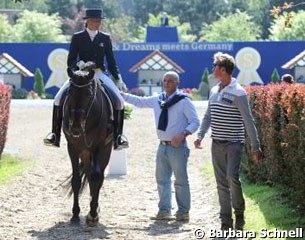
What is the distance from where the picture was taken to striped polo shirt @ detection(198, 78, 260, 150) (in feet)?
28.9

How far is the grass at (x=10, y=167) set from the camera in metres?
14.3

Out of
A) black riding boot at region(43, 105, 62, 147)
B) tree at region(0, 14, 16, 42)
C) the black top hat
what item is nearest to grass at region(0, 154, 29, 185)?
black riding boot at region(43, 105, 62, 147)

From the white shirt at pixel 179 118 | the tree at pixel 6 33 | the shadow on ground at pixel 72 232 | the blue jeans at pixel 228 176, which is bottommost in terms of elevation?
the shadow on ground at pixel 72 232

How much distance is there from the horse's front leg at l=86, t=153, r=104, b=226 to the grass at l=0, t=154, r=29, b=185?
3663 millimetres

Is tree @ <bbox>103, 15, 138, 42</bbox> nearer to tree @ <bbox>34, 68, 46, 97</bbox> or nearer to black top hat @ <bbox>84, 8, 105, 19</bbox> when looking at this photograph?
tree @ <bbox>34, 68, 46, 97</bbox>

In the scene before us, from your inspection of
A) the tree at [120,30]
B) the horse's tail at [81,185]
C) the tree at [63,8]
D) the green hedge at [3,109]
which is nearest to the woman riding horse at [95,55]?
the horse's tail at [81,185]

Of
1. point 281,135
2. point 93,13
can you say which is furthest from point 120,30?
point 281,135

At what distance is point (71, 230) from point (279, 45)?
4669cm

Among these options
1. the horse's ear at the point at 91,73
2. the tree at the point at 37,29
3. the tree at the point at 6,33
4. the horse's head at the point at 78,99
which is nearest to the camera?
the horse's head at the point at 78,99

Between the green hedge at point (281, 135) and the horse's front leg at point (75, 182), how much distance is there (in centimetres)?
267

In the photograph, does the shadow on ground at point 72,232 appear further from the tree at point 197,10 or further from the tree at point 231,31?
the tree at point 197,10

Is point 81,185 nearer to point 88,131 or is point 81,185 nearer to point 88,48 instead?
point 88,131

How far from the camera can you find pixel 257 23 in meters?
98.4

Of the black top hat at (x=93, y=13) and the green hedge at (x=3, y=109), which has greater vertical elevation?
the black top hat at (x=93, y=13)
